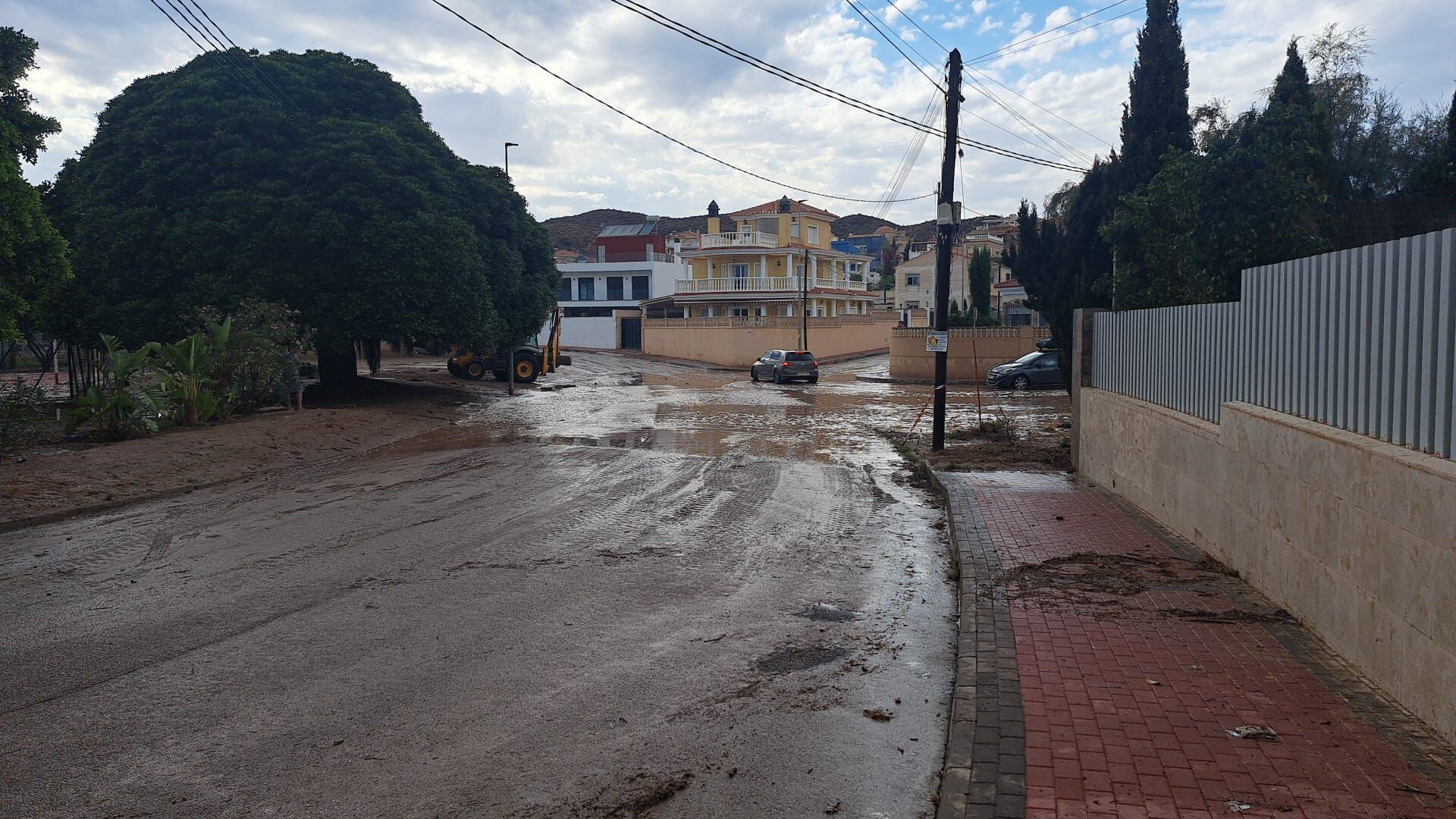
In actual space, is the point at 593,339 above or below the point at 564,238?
below

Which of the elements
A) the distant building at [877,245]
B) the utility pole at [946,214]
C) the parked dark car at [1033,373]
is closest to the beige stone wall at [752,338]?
the parked dark car at [1033,373]

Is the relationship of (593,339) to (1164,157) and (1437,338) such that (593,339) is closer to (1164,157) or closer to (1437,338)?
(1164,157)

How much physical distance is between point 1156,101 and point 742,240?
47455 mm

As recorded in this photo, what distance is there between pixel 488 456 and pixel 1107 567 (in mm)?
11099

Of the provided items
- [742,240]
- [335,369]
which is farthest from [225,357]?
[742,240]

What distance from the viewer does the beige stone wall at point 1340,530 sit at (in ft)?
15.3

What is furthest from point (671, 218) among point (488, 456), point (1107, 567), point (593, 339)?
point (1107, 567)

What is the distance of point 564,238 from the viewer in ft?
405

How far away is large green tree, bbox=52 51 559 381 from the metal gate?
4405 cm

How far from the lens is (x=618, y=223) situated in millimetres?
119625

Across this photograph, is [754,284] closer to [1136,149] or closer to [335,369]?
[335,369]

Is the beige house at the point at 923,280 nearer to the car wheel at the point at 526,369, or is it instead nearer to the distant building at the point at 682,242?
the distant building at the point at 682,242

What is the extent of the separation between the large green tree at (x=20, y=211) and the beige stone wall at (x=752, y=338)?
115ft

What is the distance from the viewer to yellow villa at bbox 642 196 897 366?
54.3 meters
